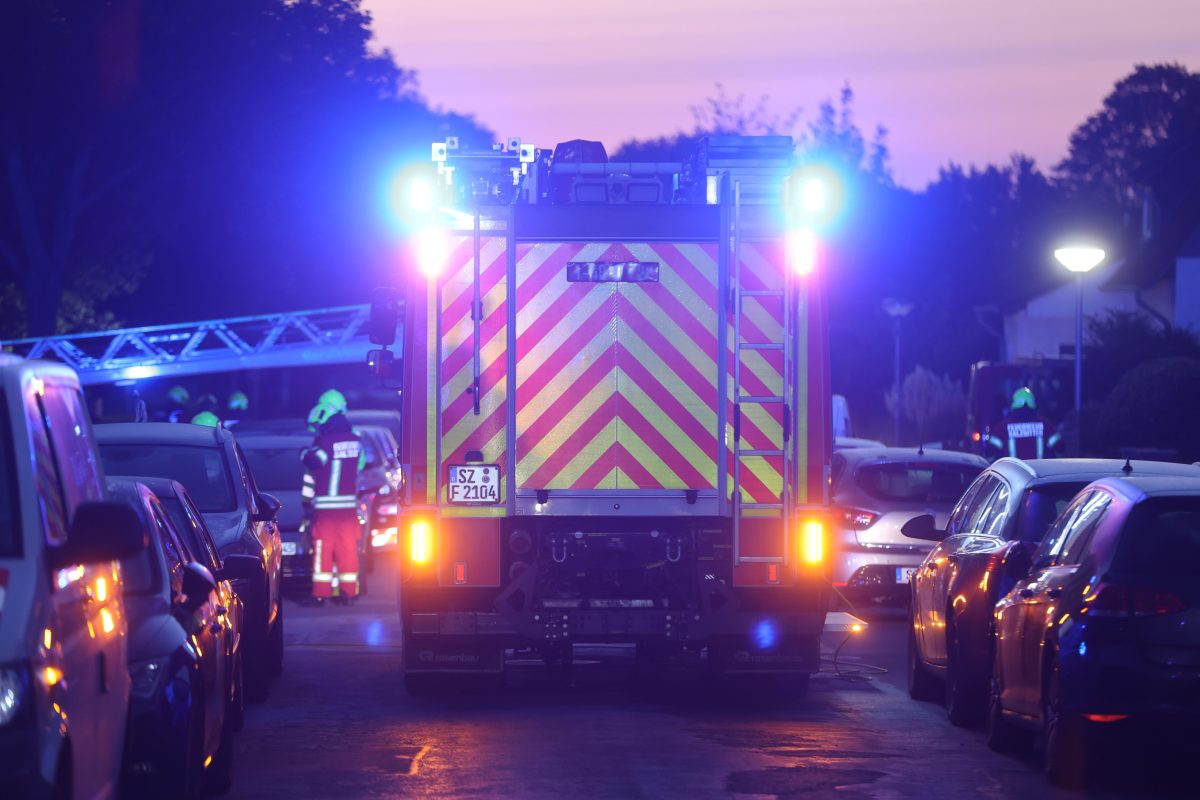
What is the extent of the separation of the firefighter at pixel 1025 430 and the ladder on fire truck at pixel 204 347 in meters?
26.1

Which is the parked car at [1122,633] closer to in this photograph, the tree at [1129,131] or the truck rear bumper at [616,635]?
the truck rear bumper at [616,635]

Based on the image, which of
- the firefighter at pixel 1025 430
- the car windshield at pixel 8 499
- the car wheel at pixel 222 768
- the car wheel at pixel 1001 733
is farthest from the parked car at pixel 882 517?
the car windshield at pixel 8 499

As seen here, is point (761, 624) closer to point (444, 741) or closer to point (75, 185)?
point (444, 741)

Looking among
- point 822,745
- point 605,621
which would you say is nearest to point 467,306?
point 605,621

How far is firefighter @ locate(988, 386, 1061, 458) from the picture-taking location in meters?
24.9

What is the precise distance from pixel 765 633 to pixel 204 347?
43.2m

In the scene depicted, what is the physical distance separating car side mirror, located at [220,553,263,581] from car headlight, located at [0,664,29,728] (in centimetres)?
449

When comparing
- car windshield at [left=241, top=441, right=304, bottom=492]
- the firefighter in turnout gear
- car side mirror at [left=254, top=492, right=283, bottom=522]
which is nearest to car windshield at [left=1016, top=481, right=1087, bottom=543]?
car side mirror at [left=254, top=492, right=283, bottom=522]

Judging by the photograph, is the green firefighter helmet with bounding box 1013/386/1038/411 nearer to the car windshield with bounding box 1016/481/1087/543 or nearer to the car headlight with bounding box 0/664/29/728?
the car windshield with bounding box 1016/481/1087/543

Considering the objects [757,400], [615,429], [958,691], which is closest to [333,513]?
[615,429]

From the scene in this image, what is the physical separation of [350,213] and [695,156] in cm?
4389

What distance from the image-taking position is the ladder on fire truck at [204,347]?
47.6m

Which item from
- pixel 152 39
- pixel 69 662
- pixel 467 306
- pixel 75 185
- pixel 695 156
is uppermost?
pixel 152 39

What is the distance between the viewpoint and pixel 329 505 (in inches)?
793
